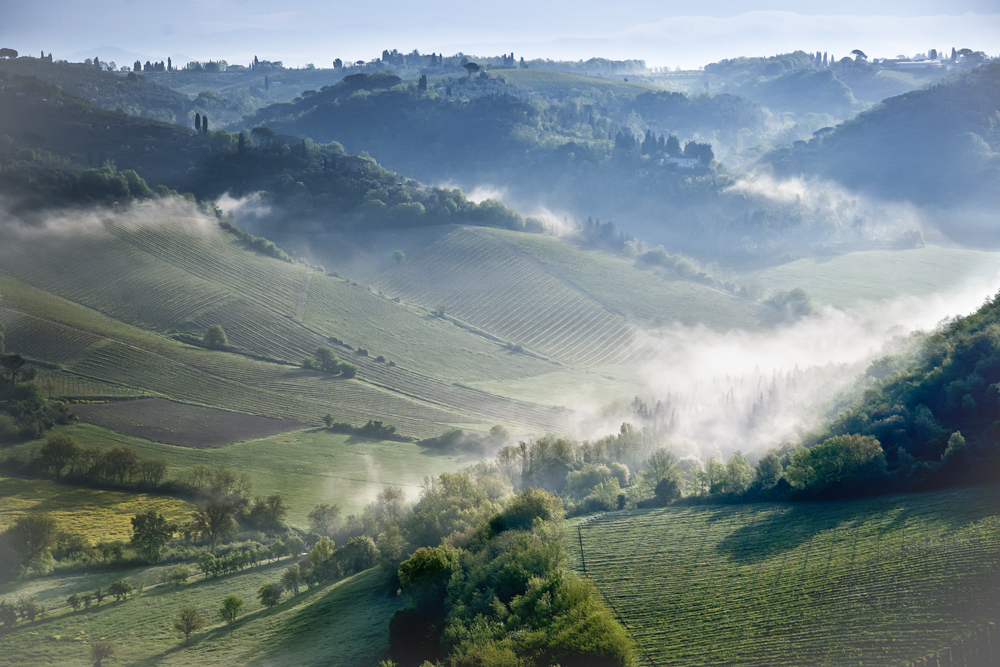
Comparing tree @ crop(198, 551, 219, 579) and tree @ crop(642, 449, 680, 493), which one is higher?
tree @ crop(642, 449, 680, 493)

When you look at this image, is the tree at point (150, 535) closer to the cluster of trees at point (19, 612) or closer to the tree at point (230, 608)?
the cluster of trees at point (19, 612)

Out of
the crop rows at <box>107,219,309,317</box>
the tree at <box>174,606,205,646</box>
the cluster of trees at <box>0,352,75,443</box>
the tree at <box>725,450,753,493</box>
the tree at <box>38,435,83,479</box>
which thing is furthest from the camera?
the crop rows at <box>107,219,309,317</box>

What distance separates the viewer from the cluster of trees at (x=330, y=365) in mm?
152625

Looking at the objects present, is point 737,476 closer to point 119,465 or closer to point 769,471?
point 769,471

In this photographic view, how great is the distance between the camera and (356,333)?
567ft

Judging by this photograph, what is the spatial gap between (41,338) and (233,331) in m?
32.0

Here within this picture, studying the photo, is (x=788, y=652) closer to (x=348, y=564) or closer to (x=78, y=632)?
(x=348, y=564)

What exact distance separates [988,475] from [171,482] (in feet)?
274

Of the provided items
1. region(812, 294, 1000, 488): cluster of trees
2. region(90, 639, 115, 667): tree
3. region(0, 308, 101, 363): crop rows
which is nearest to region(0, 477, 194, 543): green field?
region(90, 639, 115, 667): tree

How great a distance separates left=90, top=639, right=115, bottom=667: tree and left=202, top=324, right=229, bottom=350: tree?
95054 mm

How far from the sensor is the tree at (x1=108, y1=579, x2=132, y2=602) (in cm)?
7175

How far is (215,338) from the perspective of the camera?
153375mm

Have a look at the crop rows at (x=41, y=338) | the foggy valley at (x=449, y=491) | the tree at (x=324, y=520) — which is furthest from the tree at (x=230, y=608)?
the crop rows at (x=41, y=338)

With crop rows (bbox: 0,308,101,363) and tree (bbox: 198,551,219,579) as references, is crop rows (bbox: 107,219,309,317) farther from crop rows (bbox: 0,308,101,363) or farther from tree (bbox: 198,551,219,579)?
tree (bbox: 198,551,219,579)
